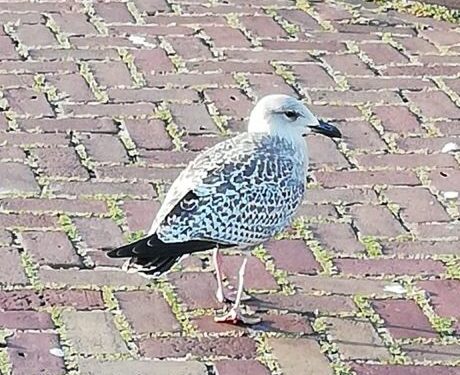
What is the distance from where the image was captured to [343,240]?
439cm

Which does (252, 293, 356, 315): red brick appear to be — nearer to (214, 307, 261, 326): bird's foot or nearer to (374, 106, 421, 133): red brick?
(214, 307, 261, 326): bird's foot

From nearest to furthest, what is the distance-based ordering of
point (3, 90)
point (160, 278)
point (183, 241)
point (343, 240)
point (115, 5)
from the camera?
point (183, 241)
point (160, 278)
point (343, 240)
point (3, 90)
point (115, 5)

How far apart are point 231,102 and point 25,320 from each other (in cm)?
180

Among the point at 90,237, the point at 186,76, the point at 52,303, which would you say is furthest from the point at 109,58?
the point at 52,303

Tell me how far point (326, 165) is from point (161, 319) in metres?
1.25

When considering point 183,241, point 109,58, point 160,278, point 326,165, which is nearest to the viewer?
point 183,241

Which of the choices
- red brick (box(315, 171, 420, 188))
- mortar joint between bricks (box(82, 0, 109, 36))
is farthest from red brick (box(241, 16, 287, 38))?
red brick (box(315, 171, 420, 188))

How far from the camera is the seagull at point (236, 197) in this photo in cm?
371

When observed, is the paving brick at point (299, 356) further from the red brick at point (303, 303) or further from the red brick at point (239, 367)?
the red brick at point (303, 303)

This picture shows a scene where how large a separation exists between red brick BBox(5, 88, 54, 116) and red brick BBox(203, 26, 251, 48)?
94 cm

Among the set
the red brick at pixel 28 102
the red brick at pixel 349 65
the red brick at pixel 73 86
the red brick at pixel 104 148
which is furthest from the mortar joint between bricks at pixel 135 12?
the red brick at pixel 104 148

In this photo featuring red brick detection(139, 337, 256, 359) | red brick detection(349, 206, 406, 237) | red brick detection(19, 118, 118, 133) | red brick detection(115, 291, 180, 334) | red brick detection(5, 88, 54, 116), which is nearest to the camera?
red brick detection(139, 337, 256, 359)

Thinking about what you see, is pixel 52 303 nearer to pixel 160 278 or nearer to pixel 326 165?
pixel 160 278

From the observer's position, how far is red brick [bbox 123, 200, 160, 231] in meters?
4.42
